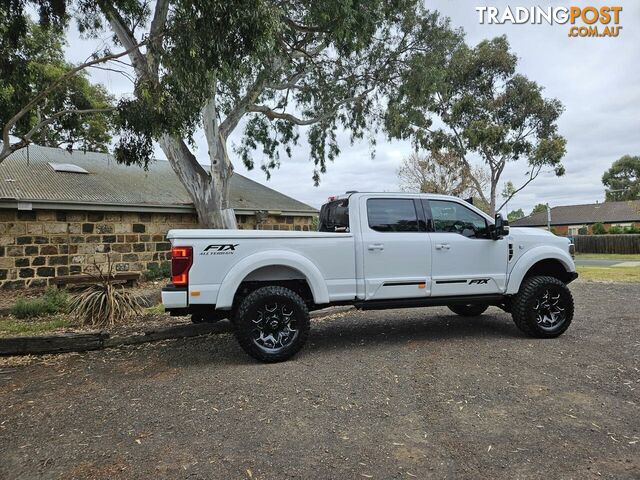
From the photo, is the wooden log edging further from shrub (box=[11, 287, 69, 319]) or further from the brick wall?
the brick wall

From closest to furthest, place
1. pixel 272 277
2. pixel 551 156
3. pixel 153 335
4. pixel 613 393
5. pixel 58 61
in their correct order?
pixel 613 393
pixel 272 277
pixel 153 335
pixel 58 61
pixel 551 156

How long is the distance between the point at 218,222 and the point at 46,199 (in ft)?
13.6

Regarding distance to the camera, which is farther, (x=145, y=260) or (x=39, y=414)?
(x=145, y=260)

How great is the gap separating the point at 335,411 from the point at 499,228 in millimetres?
3524

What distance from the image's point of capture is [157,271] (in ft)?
40.7

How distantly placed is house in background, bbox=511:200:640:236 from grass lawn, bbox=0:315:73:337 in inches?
1787

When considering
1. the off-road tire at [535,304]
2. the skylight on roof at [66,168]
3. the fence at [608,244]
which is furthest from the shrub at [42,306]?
the fence at [608,244]

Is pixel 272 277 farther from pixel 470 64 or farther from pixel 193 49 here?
pixel 470 64

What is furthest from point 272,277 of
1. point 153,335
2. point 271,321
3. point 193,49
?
point 193,49

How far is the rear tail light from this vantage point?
471 cm

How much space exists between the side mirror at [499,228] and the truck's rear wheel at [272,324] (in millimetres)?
2830

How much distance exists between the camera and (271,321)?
501 centimetres

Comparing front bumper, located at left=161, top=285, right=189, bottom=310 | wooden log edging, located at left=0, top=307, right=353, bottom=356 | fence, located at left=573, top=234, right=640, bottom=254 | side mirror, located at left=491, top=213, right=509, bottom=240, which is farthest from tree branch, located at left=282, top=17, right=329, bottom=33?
fence, located at left=573, top=234, right=640, bottom=254

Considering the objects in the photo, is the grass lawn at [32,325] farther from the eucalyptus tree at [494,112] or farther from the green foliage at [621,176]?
the green foliage at [621,176]
